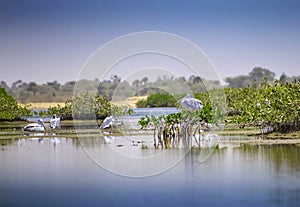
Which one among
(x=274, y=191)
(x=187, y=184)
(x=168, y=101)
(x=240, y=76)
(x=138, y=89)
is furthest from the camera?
(x=240, y=76)

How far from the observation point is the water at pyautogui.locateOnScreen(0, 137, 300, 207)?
243 inches

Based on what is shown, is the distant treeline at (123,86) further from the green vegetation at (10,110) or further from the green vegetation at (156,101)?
the green vegetation at (10,110)

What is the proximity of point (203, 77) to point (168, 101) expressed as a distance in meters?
3.83

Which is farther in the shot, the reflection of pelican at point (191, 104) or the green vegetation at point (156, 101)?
the green vegetation at point (156, 101)

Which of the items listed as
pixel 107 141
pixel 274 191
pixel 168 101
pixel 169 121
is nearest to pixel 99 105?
pixel 168 101

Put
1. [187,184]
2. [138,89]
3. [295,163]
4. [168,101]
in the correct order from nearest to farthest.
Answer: [187,184] < [295,163] < [138,89] < [168,101]

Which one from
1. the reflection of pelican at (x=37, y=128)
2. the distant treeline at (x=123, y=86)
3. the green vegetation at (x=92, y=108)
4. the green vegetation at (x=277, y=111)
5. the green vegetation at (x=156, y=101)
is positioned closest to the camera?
the green vegetation at (x=277, y=111)

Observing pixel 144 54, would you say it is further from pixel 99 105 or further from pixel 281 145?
pixel 99 105

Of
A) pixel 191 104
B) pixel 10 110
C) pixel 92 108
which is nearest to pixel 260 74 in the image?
pixel 92 108

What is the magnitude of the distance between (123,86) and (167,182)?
15.9 feet

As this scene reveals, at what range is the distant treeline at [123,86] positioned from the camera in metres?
11.6

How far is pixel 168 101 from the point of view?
13.9m

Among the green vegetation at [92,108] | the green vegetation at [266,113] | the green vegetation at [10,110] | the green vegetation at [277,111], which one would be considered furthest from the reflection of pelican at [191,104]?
the green vegetation at [10,110]

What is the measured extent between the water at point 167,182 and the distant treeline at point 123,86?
2.46 m
